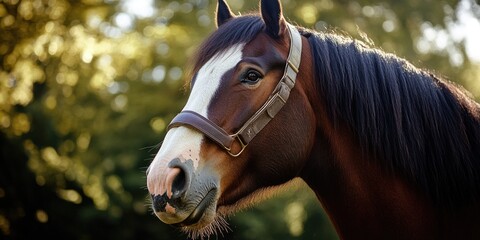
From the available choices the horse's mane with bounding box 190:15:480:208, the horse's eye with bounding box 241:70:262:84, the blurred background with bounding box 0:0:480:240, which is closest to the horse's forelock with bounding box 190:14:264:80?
the horse's mane with bounding box 190:15:480:208

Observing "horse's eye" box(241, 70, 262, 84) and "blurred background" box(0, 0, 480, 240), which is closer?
"horse's eye" box(241, 70, 262, 84)

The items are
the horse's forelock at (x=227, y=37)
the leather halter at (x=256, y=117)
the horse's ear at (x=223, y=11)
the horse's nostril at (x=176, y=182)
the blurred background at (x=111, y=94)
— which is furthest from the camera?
the blurred background at (x=111, y=94)

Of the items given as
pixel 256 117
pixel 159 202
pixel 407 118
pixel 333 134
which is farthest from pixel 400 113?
pixel 159 202

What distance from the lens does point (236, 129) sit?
10.5ft

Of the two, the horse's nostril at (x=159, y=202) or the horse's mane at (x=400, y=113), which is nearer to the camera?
the horse's nostril at (x=159, y=202)

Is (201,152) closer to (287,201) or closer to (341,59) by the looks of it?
(341,59)

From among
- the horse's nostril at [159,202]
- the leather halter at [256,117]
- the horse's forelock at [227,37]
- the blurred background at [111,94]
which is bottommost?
the blurred background at [111,94]

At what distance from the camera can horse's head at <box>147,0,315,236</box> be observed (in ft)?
9.92

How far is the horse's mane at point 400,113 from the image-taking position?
3.32 m

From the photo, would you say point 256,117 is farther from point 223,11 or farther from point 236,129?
point 223,11

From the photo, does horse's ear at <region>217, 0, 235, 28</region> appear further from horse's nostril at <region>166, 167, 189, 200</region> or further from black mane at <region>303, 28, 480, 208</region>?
horse's nostril at <region>166, 167, 189, 200</region>

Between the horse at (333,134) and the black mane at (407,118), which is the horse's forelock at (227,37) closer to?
the horse at (333,134)

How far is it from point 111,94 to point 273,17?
12270mm

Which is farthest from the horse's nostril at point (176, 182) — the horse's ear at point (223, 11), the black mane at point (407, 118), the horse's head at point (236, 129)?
the horse's ear at point (223, 11)
